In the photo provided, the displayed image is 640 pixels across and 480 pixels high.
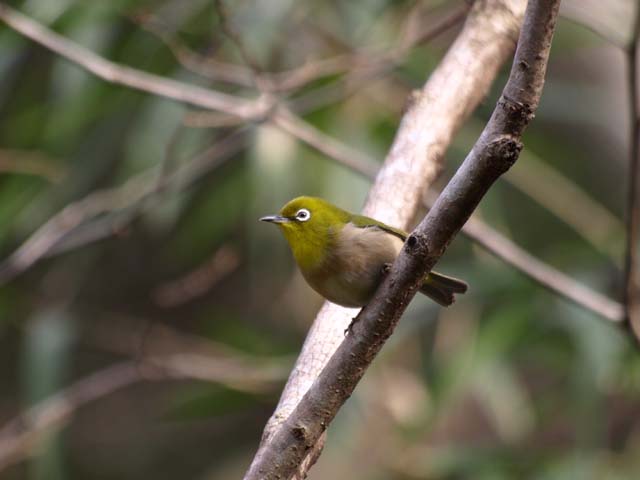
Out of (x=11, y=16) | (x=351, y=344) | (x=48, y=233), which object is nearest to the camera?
(x=351, y=344)

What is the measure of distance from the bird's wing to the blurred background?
1131 mm

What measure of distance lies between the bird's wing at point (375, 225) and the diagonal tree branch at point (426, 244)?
0.58 m

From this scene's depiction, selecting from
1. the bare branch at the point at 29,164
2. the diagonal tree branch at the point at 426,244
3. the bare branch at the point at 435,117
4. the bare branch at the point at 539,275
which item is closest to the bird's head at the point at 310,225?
the bare branch at the point at 435,117

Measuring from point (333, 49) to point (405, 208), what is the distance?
277 centimetres

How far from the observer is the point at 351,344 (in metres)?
2.04

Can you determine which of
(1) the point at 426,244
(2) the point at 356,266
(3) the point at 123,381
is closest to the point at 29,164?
(3) the point at 123,381

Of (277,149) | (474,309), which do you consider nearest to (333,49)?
(277,149)

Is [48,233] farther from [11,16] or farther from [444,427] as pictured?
[444,427]

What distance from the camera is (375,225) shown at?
2.62 metres

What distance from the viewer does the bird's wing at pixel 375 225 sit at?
8.48ft

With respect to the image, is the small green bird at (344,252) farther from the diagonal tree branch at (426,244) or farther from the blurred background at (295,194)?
the blurred background at (295,194)

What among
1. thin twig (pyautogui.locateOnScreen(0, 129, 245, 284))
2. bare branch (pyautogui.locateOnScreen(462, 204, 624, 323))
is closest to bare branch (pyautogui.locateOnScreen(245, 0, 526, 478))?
bare branch (pyautogui.locateOnScreen(462, 204, 624, 323))

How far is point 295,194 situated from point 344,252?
2.77 m

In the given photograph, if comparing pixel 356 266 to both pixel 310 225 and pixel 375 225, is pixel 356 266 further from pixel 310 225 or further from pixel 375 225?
pixel 310 225
